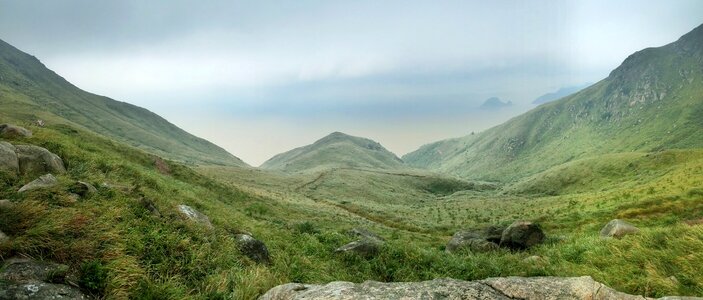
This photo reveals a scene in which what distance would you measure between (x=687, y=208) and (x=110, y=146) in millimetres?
68915

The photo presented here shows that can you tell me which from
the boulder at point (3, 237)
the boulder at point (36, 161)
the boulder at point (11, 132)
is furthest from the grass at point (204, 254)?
the boulder at point (11, 132)

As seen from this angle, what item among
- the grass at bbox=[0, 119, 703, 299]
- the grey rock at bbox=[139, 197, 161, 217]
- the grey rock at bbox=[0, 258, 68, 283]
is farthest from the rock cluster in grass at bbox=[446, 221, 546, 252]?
the grey rock at bbox=[0, 258, 68, 283]

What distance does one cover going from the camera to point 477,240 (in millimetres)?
26234

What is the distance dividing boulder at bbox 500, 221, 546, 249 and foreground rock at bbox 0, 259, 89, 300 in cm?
2509

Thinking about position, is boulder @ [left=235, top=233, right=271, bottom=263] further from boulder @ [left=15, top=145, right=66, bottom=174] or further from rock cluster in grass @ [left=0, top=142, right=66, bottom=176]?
boulder @ [left=15, top=145, right=66, bottom=174]

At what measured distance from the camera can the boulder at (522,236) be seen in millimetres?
25438

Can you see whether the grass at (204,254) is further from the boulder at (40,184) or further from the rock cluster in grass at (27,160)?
the rock cluster in grass at (27,160)

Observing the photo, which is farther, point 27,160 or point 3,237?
point 27,160

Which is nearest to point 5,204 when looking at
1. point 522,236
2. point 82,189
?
point 82,189

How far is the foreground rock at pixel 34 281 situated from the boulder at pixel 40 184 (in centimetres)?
485

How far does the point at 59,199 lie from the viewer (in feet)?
36.9

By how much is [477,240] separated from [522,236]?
306 centimetres

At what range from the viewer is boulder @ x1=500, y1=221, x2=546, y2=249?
83.5 feet

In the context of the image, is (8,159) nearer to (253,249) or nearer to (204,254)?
(204,254)
